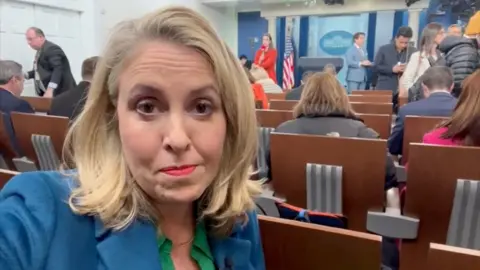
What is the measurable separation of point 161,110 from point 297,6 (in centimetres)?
1113

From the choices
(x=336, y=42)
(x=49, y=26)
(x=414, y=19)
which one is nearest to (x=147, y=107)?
(x=49, y=26)

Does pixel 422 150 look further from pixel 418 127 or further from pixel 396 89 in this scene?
pixel 396 89

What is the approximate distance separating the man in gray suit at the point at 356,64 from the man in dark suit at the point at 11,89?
5976 mm

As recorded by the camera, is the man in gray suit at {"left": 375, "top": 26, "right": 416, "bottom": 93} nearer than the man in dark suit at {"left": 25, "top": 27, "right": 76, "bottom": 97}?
No

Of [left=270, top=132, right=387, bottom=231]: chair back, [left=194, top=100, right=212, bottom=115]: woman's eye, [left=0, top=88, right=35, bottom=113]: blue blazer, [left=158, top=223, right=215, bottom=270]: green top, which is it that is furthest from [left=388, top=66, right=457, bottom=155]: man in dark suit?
[left=0, top=88, right=35, bottom=113]: blue blazer

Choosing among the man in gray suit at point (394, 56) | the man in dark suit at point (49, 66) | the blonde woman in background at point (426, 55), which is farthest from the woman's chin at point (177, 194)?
the man in gray suit at point (394, 56)

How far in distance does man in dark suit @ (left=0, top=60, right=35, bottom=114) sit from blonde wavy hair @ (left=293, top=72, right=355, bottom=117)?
7.74 ft

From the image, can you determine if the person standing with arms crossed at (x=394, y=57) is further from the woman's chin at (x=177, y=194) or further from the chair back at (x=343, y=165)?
the woman's chin at (x=177, y=194)

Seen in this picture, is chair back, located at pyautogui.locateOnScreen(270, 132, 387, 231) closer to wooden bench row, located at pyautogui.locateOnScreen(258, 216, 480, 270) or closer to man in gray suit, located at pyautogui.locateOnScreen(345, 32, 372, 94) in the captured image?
wooden bench row, located at pyautogui.locateOnScreen(258, 216, 480, 270)

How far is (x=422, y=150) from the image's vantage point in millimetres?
1607

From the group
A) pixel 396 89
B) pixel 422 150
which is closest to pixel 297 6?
pixel 396 89

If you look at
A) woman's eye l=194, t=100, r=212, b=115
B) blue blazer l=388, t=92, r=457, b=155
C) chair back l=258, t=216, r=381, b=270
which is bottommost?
chair back l=258, t=216, r=381, b=270

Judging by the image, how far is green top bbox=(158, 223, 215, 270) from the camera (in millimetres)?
836

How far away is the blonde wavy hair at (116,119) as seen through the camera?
784 mm
